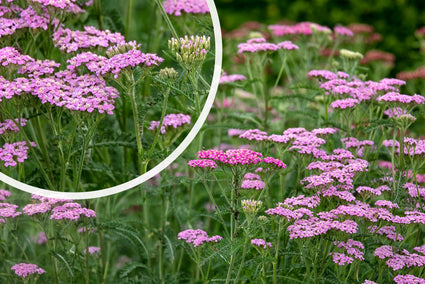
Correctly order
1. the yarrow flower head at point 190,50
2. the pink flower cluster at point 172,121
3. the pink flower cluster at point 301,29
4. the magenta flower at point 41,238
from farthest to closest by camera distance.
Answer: the pink flower cluster at point 301,29, the magenta flower at point 41,238, the pink flower cluster at point 172,121, the yarrow flower head at point 190,50

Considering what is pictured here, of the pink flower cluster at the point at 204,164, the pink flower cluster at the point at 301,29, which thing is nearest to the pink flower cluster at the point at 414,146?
the pink flower cluster at the point at 204,164

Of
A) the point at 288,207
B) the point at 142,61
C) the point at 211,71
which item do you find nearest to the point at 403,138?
the point at 288,207

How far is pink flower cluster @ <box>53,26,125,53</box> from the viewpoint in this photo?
1.69 meters

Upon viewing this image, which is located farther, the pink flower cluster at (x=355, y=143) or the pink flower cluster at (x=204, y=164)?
the pink flower cluster at (x=355, y=143)

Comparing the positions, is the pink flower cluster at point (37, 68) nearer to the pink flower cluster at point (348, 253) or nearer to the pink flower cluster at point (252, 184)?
the pink flower cluster at point (252, 184)

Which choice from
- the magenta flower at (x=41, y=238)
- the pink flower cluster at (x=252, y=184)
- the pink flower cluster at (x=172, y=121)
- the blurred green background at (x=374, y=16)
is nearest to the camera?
the pink flower cluster at (x=252, y=184)

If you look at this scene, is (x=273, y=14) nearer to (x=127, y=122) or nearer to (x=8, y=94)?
(x=127, y=122)

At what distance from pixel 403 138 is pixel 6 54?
1.17m

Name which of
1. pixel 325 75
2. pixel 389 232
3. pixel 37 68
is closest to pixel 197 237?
pixel 389 232

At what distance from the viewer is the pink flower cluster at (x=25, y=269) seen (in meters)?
1.73

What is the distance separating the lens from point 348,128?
6.36 feet

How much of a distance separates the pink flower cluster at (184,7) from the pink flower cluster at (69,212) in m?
0.69

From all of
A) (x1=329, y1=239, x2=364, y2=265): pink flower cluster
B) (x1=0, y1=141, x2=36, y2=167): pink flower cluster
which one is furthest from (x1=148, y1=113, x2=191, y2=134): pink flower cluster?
(x1=329, y1=239, x2=364, y2=265): pink flower cluster

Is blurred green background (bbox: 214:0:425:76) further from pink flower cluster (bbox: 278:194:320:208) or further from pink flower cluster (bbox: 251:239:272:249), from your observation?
pink flower cluster (bbox: 251:239:272:249)
